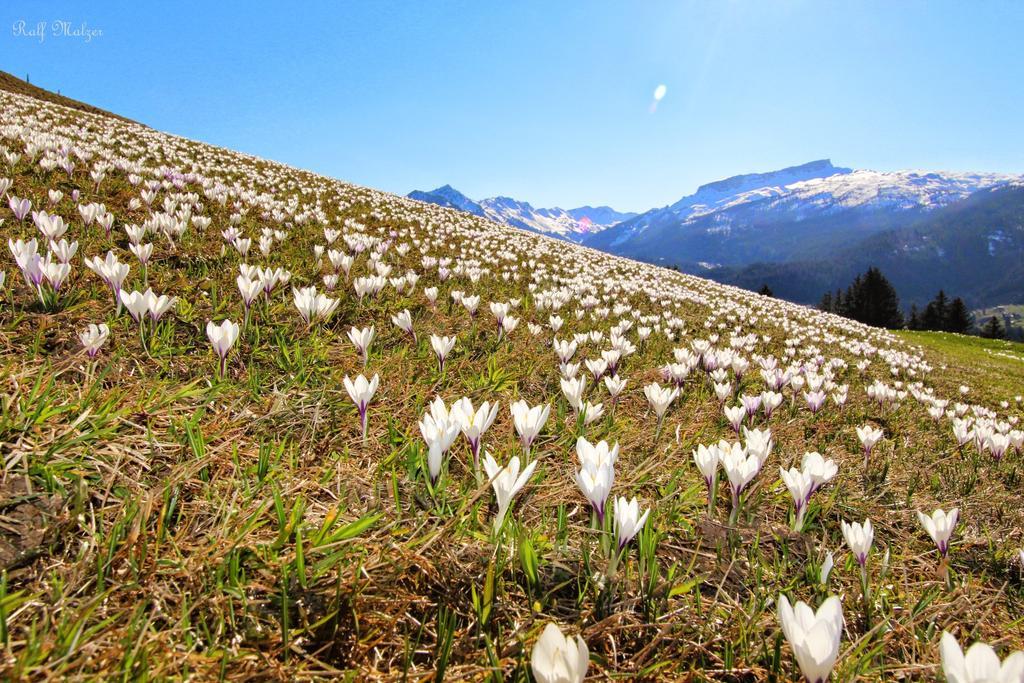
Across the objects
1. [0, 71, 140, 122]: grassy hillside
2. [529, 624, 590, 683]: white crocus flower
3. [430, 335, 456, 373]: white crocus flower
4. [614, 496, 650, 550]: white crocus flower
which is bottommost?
[529, 624, 590, 683]: white crocus flower

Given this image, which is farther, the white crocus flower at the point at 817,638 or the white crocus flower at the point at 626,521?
the white crocus flower at the point at 626,521

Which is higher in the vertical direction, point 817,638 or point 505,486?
point 505,486

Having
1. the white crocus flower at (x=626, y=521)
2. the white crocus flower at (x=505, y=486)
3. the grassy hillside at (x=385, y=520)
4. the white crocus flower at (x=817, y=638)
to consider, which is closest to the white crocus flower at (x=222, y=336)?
the grassy hillside at (x=385, y=520)

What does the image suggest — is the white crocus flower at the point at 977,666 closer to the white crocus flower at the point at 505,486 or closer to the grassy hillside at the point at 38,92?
the white crocus flower at the point at 505,486

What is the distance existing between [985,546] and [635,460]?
1992mm

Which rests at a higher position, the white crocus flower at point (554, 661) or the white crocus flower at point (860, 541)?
the white crocus flower at point (554, 661)

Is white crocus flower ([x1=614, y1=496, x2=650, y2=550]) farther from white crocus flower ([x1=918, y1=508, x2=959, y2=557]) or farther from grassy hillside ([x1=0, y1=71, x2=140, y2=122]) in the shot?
grassy hillside ([x1=0, y1=71, x2=140, y2=122])

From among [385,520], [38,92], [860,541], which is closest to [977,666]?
[860,541]

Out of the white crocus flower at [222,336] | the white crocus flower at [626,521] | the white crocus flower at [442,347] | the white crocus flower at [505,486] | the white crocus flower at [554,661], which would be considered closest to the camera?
the white crocus flower at [554,661]

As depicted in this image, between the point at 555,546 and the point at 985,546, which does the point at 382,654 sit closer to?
the point at 555,546

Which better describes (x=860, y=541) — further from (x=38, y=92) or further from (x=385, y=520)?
(x=38, y=92)

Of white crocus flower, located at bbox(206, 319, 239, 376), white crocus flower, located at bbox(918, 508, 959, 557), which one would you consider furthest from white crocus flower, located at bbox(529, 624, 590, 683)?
white crocus flower, located at bbox(206, 319, 239, 376)

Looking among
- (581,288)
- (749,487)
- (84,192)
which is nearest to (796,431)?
(749,487)

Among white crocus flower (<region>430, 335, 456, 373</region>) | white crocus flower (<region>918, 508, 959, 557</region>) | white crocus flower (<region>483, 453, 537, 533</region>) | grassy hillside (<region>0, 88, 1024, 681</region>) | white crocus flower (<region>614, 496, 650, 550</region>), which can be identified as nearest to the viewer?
grassy hillside (<region>0, 88, 1024, 681</region>)
